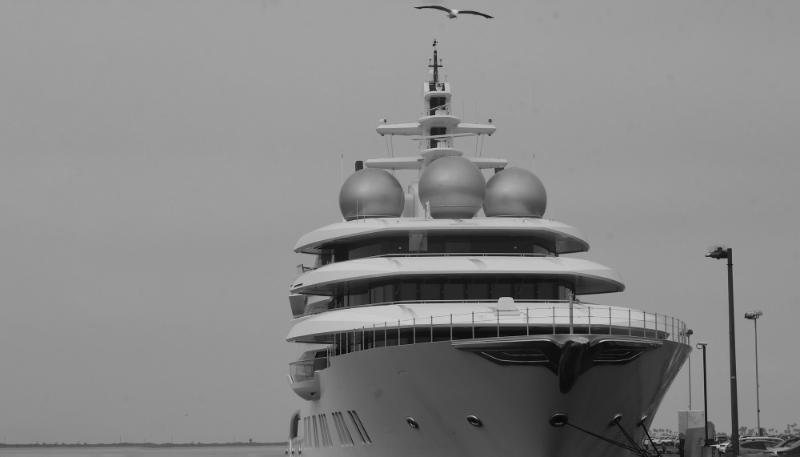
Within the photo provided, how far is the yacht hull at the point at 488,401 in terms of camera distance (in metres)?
32.5

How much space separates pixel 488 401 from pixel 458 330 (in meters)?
4.39

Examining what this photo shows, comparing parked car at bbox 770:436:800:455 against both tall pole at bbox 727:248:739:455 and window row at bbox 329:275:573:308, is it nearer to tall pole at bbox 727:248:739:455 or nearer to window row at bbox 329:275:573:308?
tall pole at bbox 727:248:739:455

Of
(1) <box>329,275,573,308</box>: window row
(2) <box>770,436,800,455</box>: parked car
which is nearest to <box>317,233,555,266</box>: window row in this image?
(1) <box>329,275,573,308</box>: window row

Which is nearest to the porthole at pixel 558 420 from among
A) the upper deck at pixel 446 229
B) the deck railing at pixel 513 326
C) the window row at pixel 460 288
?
the deck railing at pixel 513 326

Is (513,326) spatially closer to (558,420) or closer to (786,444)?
(558,420)

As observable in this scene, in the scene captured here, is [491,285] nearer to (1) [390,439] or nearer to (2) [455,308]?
(2) [455,308]

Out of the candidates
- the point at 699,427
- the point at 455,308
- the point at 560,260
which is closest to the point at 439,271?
the point at 455,308

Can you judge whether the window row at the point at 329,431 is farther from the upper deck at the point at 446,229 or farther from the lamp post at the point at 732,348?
the lamp post at the point at 732,348

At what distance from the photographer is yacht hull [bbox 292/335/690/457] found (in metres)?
32.5

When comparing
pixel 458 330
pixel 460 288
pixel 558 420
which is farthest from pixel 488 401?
pixel 460 288

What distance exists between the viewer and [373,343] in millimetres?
37312

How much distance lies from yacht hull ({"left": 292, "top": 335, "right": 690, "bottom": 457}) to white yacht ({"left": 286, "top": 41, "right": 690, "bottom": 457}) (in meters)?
0.05

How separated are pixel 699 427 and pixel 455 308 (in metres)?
17.8

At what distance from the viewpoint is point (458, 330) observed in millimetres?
36781
